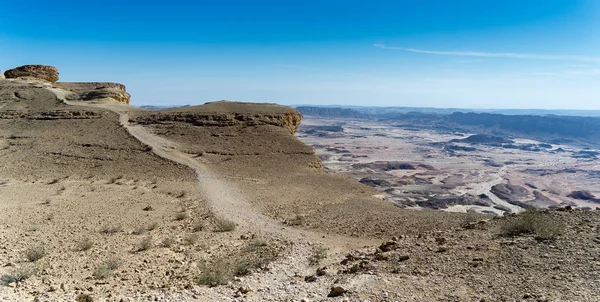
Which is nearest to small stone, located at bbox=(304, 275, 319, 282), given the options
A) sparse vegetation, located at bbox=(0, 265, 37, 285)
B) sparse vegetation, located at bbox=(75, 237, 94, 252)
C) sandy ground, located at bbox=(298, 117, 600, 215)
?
sparse vegetation, located at bbox=(0, 265, 37, 285)

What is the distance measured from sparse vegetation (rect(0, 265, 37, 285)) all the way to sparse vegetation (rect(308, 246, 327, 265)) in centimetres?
630

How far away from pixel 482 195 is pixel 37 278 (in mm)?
60648

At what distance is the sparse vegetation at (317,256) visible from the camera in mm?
10184

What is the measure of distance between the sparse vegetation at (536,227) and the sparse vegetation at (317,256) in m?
4.57

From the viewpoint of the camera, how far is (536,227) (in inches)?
365

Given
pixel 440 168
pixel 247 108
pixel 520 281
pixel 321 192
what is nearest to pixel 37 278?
pixel 520 281

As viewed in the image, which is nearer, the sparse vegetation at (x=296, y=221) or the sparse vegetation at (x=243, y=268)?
the sparse vegetation at (x=243, y=268)

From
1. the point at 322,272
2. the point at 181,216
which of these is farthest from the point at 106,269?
the point at 181,216

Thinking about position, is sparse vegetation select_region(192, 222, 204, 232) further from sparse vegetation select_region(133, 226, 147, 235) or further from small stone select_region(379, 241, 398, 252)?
small stone select_region(379, 241, 398, 252)

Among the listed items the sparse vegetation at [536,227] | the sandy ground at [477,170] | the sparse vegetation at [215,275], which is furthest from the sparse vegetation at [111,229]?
the sandy ground at [477,170]

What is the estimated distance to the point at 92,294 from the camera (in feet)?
25.5

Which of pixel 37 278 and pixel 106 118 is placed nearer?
pixel 37 278

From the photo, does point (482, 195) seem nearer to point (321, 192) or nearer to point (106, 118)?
point (321, 192)

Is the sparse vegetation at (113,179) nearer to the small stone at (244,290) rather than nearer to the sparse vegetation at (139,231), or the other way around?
the sparse vegetation at (139,231)
